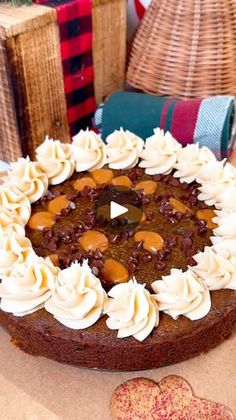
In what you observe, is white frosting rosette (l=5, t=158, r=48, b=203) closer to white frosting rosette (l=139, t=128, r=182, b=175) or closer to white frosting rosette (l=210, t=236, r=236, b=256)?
white frosting rosette (l=139, t=128, r=182, b=175)

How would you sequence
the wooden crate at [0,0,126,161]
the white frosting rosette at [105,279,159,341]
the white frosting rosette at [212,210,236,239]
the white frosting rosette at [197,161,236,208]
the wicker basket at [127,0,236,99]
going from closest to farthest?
the white frosting rosette at [105,279,159,341]
the white frosting rosette at [212,210,236,239]
the white frosting rosette at [197,161,236,208]
the wooden crate at [0,0,126,161]
the wicker basket at [127,0,236,99]

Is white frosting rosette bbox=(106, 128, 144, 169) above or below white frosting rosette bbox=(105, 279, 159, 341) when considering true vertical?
above

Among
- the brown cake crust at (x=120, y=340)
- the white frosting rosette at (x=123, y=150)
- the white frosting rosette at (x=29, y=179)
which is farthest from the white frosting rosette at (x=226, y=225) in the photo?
the white frosting rosette at (x=29, y=179)

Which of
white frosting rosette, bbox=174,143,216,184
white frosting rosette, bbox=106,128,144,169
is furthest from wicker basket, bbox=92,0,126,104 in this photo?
white frosting rosette, bbox=174,143,216,184

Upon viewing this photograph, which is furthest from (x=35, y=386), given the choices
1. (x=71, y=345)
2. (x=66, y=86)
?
(x=66, y=86)

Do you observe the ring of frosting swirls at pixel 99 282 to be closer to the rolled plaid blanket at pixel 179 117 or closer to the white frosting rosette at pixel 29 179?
the white frosting rosette at pixel 29 179

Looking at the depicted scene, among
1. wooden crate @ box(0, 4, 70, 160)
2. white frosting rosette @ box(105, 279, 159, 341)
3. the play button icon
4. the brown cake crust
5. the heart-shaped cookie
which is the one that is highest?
wooden crate @ box(0, 4, 70, 160)

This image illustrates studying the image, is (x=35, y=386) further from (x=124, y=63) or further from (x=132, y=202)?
(x=124, y=63)
